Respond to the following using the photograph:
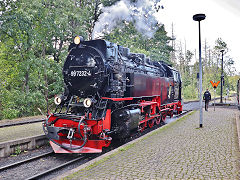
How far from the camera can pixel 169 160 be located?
190 inches

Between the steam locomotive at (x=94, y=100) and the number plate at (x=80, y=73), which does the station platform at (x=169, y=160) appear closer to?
the steam locomotive at (x=94, y=100)

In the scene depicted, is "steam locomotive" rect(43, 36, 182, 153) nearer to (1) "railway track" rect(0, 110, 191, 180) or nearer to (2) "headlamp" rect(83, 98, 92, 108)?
(2) "headlamp" rect(83, 98, 92, 108)

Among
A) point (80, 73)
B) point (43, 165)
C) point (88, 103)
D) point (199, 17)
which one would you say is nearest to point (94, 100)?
point (88, 103)

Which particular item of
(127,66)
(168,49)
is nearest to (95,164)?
(127,66)

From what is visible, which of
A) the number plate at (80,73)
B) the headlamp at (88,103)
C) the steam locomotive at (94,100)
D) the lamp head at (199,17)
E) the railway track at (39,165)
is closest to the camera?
the railway track at (39,165)

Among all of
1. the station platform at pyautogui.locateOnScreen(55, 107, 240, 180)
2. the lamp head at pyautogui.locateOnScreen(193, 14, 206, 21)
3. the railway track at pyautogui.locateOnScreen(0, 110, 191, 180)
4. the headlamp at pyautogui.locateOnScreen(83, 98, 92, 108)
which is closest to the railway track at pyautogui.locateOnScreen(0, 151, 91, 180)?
the railway track at pyautogui.locateOnScreen(0, 110, 191, 180)

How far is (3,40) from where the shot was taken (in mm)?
11477

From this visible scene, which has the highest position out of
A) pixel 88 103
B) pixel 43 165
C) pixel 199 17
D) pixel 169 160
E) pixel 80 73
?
pixel 199 17

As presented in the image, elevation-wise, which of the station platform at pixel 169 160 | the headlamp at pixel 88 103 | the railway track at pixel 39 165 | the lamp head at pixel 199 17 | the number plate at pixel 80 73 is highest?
the lamp head at pixel 199 17

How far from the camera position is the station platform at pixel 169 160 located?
13.1 feet

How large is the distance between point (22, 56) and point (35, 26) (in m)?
2.15

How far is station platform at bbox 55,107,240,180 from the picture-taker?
400 centimetres

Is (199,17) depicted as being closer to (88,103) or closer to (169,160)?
(88,103)

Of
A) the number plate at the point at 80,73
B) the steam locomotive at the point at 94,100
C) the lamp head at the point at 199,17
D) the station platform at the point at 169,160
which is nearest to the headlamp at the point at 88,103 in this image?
the steam locomotive at the point at 94,100
